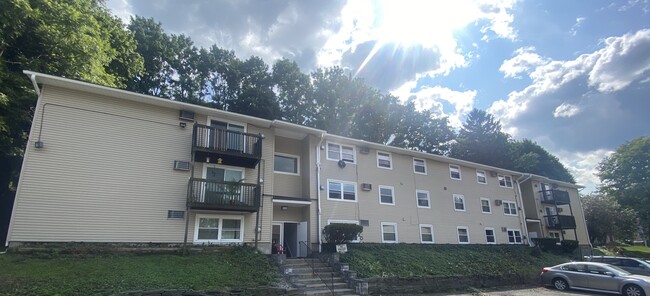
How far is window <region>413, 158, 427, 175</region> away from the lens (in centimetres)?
2256

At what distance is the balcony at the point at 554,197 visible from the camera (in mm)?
29391

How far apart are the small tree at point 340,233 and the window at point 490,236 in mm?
13033

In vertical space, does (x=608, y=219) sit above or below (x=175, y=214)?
above

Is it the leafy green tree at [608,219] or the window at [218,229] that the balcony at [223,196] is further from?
the leafy green tree at [608,219]

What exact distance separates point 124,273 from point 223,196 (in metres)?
4.76

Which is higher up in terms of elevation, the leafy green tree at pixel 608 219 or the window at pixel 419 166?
the window at pixel 419 166

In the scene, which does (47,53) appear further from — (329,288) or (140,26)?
(329,288)

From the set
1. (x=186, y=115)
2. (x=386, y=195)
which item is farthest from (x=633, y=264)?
(x=186, y=115)

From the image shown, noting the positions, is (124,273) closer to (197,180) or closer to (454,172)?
(197,180)

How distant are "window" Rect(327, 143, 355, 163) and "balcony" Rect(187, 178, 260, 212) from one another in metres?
5.69

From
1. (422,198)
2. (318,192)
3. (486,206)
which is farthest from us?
(486,206)

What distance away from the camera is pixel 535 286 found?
675 inches

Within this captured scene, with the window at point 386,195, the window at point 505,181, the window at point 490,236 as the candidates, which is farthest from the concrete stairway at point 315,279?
the window at point 505,181

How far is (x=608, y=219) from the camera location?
35594 millimetres
